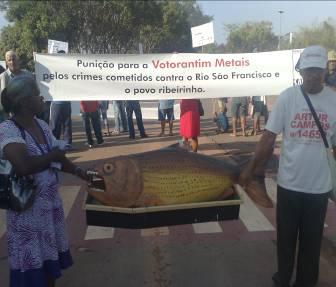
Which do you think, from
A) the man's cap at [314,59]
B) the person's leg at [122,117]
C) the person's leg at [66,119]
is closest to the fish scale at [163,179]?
the man's cap at [314,59]

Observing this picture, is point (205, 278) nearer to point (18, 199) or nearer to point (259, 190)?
point (259, 190)

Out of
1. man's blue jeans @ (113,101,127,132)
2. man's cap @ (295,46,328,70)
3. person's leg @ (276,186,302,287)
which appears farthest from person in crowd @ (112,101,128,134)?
man's cap @ (295,46,328,70)

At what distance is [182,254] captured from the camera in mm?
5055

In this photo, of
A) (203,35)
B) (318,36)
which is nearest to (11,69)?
(203,35)

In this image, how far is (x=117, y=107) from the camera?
46.8ft

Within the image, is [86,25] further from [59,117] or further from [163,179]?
[163,179]

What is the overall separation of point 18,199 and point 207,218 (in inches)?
50.4

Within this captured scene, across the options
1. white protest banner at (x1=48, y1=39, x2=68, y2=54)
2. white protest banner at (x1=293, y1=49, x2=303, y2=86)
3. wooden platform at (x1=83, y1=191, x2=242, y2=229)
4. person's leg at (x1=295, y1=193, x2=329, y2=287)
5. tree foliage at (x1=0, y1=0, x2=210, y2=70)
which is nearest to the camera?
wooden platform at (x1=83, y1=191, x2=242, y2=229)

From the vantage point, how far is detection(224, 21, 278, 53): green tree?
76500 millimetres

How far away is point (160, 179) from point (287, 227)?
119 cm

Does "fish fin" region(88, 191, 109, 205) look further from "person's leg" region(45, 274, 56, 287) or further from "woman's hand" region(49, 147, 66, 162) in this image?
"person's leg" region(45, 274, 56, 287)

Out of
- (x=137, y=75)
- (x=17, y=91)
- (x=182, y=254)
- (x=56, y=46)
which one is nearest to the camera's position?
(x=17, y=91)

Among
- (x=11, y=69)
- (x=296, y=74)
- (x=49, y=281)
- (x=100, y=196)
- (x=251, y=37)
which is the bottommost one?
(x=49, y=281)

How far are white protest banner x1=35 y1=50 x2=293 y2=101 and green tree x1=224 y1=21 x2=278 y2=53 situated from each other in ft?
220
